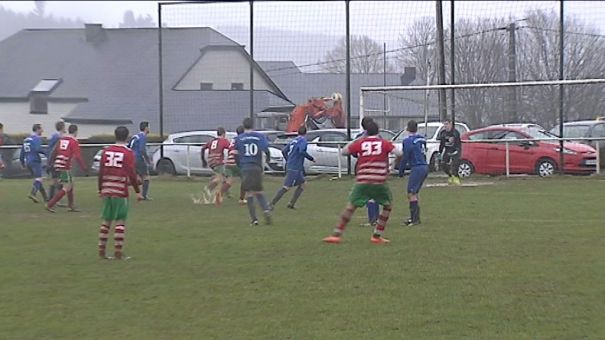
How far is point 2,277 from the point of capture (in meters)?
11.7

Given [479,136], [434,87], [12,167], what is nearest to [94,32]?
[12,167]

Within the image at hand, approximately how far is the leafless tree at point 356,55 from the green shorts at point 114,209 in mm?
19898

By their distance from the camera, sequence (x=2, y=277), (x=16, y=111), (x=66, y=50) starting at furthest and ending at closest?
(x=66, y=50)
(x=16, y=111)
(x=2, y=277)

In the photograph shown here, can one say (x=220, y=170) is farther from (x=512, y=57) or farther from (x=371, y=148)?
(x=512, y=57)

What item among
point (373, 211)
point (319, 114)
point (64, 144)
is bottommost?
point (373, 211)

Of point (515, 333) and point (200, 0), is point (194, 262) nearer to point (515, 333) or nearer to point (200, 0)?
point (515, 333)

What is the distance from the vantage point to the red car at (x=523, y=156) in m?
27.7

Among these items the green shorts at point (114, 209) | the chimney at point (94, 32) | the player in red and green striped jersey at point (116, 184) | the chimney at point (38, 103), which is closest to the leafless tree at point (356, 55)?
the player in red and green striped jersey at point (116, 184)

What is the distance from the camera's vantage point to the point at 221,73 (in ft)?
116

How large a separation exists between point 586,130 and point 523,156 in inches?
83.4

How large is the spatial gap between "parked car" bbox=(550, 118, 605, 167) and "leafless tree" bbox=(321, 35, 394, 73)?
6.74 meters

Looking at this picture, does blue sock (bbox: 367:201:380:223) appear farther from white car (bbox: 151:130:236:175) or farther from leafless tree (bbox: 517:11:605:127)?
white car (bbox: 151:130:236:175)

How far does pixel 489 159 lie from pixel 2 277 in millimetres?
18902

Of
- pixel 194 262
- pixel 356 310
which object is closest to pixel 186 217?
pixel 194 262
